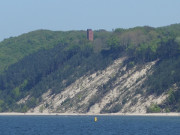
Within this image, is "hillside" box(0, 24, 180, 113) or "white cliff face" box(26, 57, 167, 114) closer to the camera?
"hillside" box(0, 24, 180, 113)

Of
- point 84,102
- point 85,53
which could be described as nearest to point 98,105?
point 84,102

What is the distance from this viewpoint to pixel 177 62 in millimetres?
145250

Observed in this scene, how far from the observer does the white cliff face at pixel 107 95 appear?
455ft

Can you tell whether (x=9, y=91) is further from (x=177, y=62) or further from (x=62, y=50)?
(x=177, y=62)

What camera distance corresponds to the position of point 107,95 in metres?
150

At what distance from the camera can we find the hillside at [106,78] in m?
138

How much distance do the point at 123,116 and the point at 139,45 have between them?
35661 millimetres

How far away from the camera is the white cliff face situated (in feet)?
455

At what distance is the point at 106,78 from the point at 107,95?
33.4 feet

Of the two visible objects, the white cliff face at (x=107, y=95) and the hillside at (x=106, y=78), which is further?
the white cliff face at (x=107, y=95)

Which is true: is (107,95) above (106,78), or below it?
below

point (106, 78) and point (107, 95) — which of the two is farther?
point (106, 78)

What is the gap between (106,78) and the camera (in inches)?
6260

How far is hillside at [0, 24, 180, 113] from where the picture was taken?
138 m
